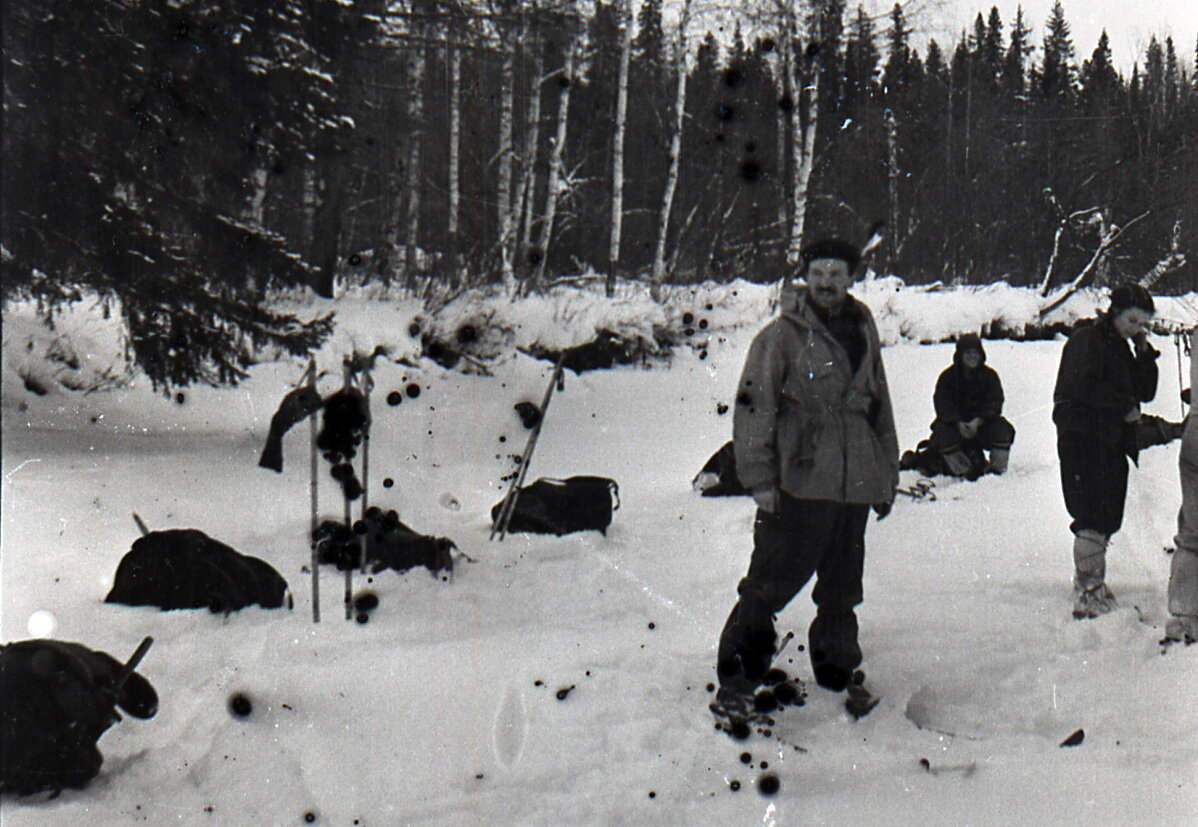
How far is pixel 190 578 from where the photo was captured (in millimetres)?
3752

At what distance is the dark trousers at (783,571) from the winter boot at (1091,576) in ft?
4.77

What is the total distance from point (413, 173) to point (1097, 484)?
14.0 meters

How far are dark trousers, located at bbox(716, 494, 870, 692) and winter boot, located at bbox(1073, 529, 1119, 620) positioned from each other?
1455 millimetres

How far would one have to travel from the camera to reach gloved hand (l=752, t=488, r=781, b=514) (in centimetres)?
304

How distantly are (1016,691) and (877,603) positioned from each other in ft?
3.47

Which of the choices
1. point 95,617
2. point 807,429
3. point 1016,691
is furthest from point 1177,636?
point 95,617

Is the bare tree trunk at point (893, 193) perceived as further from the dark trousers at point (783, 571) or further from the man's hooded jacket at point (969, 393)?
the dark trousers at point (783, 571)

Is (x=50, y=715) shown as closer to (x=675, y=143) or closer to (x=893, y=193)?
(x=675, y=143)

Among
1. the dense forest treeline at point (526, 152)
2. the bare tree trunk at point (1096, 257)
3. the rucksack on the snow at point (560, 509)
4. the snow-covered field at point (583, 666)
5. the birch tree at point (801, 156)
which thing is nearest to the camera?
the snow-covered field at point (583, 666)

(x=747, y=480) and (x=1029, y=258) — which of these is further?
(x=1029, y=258)

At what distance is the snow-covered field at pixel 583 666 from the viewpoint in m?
2.53

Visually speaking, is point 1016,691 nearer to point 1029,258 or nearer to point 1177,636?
point 1177,636

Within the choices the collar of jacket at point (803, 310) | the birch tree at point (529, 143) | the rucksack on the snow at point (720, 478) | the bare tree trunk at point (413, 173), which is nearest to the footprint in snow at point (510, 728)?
the collar of jacket at point (803, 310)

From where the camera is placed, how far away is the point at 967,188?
72.1 feet
